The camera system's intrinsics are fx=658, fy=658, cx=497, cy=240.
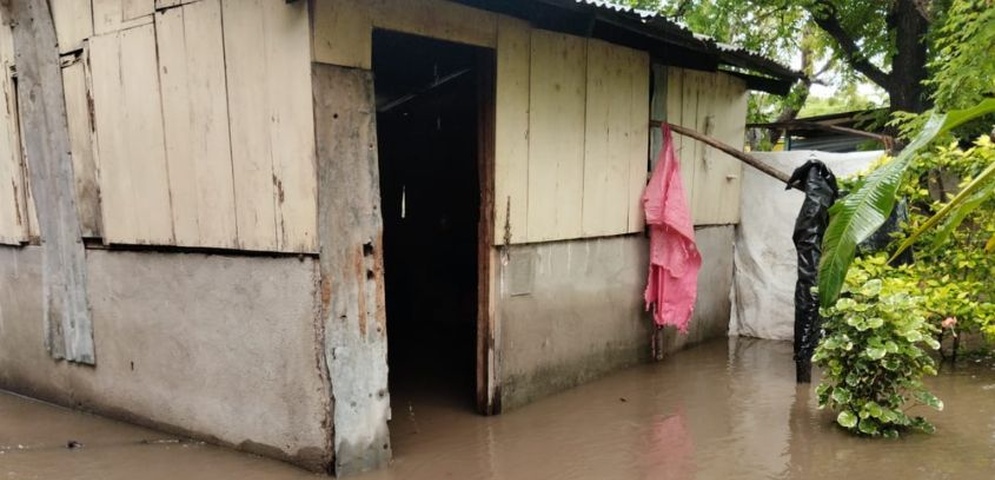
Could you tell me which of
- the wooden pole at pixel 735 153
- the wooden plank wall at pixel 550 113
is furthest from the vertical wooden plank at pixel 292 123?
the wooden pole at pixel 735 153

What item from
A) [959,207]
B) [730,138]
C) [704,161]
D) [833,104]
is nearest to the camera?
[959,207]

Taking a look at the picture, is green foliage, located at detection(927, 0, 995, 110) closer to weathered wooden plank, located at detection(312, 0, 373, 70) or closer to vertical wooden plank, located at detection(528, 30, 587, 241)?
vertical wooden plank, located at detection(528, 30, 587, 241)

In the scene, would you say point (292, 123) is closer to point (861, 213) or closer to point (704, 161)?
point (861, 213)

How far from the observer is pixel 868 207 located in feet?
5.56

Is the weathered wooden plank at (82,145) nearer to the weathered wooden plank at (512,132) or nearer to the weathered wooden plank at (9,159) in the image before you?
the weathered wooden plank at (9,159)

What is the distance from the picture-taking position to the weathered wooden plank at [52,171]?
525 cm

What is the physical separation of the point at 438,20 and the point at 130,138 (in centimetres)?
242

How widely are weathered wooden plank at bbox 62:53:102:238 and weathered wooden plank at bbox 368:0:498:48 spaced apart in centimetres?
257

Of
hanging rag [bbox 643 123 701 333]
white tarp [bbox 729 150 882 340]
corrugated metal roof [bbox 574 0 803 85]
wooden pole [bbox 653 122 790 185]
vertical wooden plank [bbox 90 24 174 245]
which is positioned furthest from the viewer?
white tarp [bbox 729 150 882 340]

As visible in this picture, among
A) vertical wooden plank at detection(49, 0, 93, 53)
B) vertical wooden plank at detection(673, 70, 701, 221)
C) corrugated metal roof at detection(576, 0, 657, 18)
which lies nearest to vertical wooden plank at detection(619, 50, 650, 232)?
vertical wooden plank at detection(673, 70, 701, 221)

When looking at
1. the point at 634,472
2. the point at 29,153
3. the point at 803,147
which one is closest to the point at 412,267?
the point at 29,153

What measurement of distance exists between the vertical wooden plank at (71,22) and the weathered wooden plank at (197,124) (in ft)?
3.09

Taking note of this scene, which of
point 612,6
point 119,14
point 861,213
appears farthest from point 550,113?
point 861,213

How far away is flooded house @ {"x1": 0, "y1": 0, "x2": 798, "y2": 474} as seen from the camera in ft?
13.1
